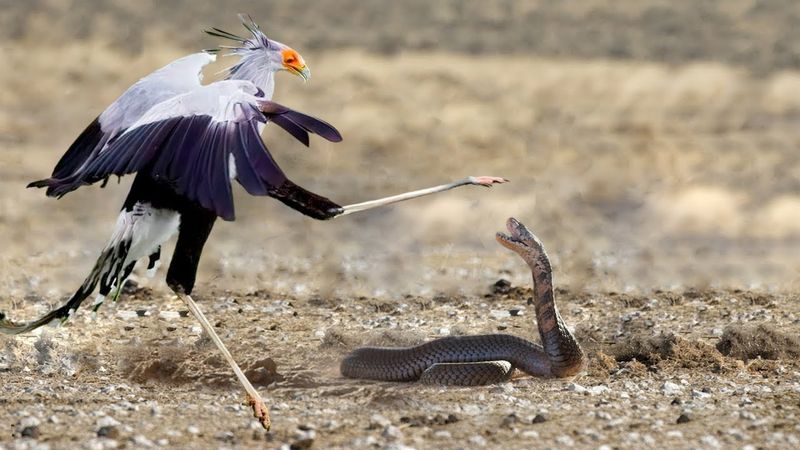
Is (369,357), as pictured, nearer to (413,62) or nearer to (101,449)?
(101,449)

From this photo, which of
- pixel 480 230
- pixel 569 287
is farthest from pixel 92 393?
pixel 480 230

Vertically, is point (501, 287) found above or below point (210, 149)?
Result: below

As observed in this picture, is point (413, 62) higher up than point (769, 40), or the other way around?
point (769, 40)

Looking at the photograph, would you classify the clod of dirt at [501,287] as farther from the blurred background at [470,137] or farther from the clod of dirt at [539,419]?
the clod of dirt at [539,419]

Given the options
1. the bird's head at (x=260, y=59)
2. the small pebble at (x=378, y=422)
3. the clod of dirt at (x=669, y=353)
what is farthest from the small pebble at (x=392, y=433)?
the clod of dirt at (x=669, y=353)

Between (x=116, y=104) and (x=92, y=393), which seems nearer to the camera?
(x=116, y=104)

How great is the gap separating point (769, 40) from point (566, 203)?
11.9 m

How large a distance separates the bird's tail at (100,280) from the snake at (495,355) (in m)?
→ 2.37

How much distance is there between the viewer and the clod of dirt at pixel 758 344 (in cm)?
940

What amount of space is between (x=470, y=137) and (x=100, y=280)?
13.5 metres

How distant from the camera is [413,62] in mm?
24344

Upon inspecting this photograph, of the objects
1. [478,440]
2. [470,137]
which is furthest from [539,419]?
[470,137]

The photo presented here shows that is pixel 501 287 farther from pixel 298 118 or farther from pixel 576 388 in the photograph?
pixel 298 118

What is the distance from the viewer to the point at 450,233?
15.4 m
